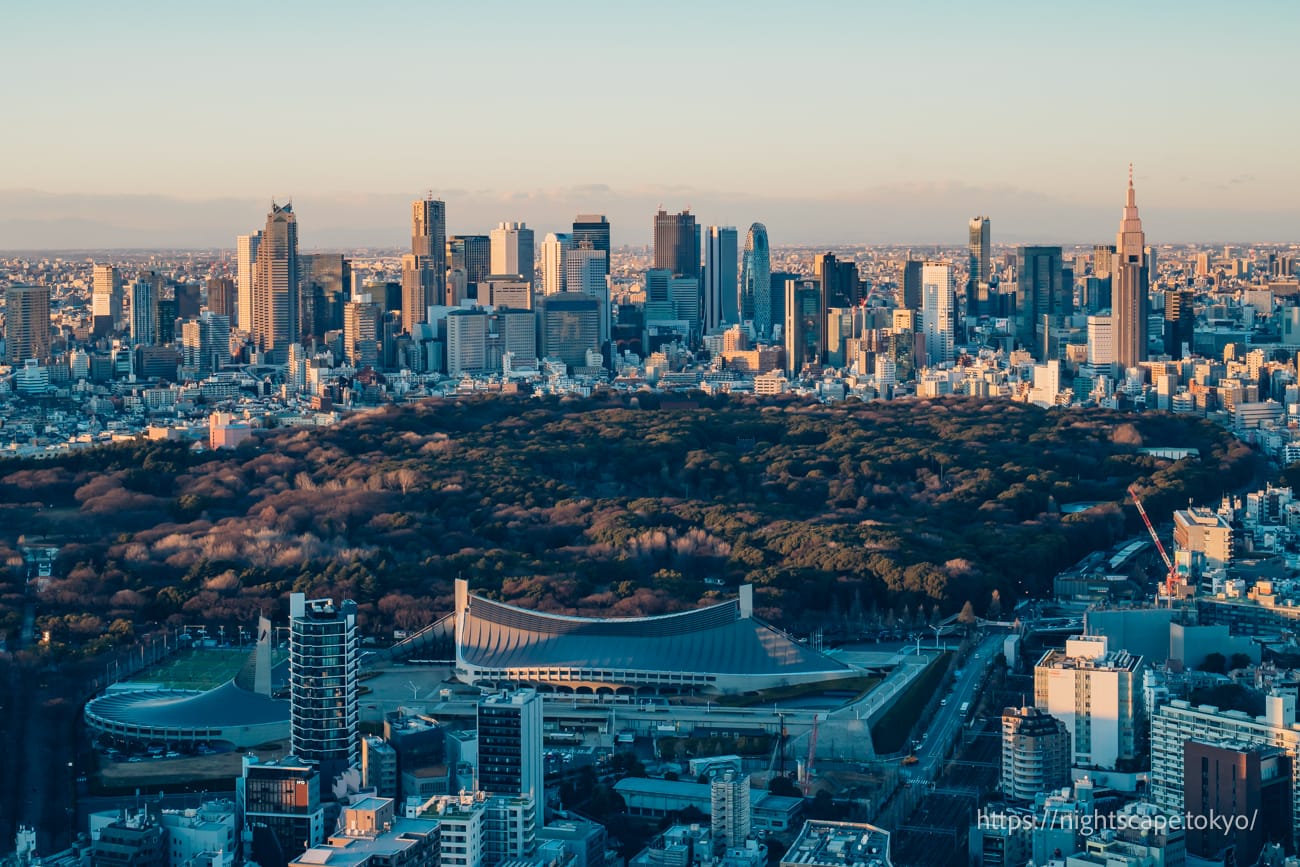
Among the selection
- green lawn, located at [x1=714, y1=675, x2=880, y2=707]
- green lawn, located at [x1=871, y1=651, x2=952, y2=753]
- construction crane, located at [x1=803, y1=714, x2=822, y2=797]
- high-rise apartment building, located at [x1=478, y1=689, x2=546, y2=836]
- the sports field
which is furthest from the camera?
the sports field

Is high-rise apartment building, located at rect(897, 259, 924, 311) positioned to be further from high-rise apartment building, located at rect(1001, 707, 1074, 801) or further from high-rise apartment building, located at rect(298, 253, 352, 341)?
high-rise apartment building, located at rect(1001, 707, 1074, 801)

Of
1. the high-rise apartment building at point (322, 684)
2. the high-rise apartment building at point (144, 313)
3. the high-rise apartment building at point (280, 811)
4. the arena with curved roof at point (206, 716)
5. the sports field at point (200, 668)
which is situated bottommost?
the sports field at point (200, 668)

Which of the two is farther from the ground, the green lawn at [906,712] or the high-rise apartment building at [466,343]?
the high-rise apartment building at [466,343]

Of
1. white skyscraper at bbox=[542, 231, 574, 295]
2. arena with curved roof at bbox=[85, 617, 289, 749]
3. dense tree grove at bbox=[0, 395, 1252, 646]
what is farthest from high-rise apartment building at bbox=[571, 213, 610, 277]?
arena with curved roof at bbox=[85, 617, 289, 749]

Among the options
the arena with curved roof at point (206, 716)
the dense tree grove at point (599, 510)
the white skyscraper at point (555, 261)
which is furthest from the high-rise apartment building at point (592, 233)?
the arena with curved roof at point (206, 716)

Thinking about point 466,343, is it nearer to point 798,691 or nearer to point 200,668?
point 200,668

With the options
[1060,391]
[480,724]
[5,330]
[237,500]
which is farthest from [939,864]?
[5,330]

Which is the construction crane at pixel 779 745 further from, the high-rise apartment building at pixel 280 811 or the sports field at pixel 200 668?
the sports field at pixel 200 668

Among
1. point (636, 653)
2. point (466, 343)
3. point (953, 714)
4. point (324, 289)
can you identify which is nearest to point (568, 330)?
point (466, 343)
